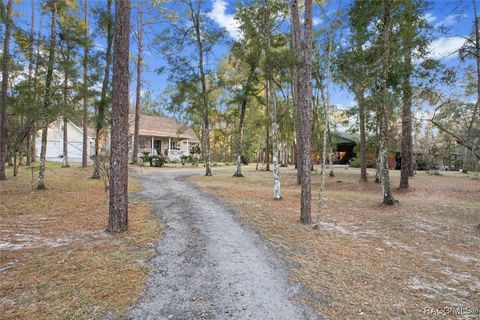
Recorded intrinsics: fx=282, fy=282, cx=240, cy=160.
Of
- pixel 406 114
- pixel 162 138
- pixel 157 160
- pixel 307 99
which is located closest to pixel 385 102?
pixel 406 114

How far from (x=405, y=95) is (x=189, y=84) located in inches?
462

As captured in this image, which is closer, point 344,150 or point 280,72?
point 280,72

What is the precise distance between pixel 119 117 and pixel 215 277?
387 centimetres

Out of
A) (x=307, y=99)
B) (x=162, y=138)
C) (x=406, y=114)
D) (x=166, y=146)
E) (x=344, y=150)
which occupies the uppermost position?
(x=162, y=138)

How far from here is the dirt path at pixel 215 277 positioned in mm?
3465

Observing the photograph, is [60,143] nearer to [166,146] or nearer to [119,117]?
[166,146]

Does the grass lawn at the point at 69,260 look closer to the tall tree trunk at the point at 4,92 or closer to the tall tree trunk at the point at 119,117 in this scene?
the tall tree trunk at the point at 119,117

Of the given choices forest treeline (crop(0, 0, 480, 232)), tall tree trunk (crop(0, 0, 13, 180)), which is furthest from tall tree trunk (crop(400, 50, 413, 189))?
tall tree trunk (crop(0, 0, 13, 180))

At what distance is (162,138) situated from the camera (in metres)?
33.2

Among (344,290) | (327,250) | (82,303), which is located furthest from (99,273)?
(327,250)

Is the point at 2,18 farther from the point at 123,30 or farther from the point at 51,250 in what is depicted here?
the point at 51,250

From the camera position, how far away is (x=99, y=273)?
14.1 feet

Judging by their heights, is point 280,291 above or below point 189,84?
below

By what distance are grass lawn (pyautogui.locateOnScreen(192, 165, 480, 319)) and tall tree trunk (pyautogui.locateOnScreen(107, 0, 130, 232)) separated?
326 centimetres
